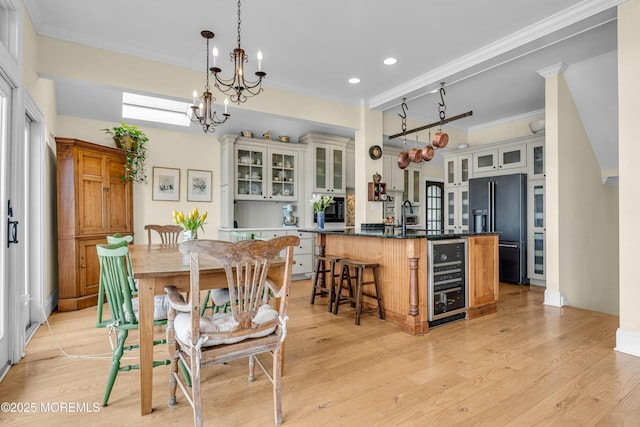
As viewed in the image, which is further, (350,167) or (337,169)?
(350,167)

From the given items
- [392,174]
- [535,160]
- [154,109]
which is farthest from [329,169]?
[535,160]

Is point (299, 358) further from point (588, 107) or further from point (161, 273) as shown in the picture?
point (588, 107)

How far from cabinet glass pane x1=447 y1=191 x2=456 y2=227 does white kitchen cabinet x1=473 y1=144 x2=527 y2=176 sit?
1.99 feet

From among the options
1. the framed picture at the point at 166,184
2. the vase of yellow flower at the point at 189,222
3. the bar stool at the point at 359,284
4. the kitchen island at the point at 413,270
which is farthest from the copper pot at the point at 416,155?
the framed picture at the point at 166,184

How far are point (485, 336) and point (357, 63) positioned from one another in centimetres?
303

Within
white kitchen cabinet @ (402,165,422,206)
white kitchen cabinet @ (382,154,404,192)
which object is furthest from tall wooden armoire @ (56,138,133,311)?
white kitchen cabinet @ (402,165,422,206)

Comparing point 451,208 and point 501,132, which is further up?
point 501,132

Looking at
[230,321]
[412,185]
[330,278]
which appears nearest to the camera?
[230,321]

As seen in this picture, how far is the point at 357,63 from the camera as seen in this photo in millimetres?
3850

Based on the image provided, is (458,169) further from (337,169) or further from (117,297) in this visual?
(117,297)

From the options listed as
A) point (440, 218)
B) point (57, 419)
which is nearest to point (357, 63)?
point (57, 419)

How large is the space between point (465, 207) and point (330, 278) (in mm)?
3329

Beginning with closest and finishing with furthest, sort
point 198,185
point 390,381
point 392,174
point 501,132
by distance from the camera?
1. point 390,381
2. point 198,185
3. point 501,132
4. point 392,174

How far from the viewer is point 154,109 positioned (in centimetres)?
514
